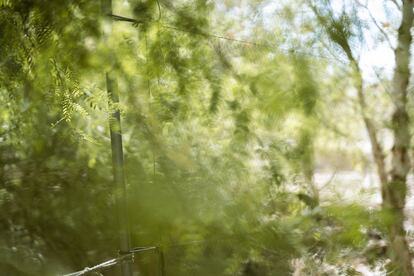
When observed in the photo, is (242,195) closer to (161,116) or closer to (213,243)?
(213,243)

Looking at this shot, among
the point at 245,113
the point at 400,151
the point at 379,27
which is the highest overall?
the point at 379,27

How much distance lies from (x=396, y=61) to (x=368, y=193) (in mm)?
357

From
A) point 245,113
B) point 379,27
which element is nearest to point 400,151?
point 379,27

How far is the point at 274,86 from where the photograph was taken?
53.9 inches

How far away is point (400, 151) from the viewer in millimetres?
1296

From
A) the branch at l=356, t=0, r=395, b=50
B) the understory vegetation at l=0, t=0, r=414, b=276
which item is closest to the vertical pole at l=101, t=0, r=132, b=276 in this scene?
the understory vegetation at l=0, t=0, r=414, b=276

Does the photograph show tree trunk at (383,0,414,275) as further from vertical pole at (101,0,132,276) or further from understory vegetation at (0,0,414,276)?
vertical pole at (101,0,132,276)

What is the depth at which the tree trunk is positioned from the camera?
1271mm

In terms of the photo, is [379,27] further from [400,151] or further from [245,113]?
[245,113]

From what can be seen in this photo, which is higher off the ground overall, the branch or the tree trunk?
the branch

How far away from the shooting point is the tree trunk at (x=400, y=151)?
1.27 metres

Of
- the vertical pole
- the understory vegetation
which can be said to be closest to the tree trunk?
the understory vegetation

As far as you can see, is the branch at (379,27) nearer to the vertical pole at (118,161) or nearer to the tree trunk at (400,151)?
the tree trunk at (400,151)

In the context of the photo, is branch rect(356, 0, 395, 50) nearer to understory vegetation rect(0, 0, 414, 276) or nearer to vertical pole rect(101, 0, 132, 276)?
understory vegetation rect(0, 0, 414, 276)
